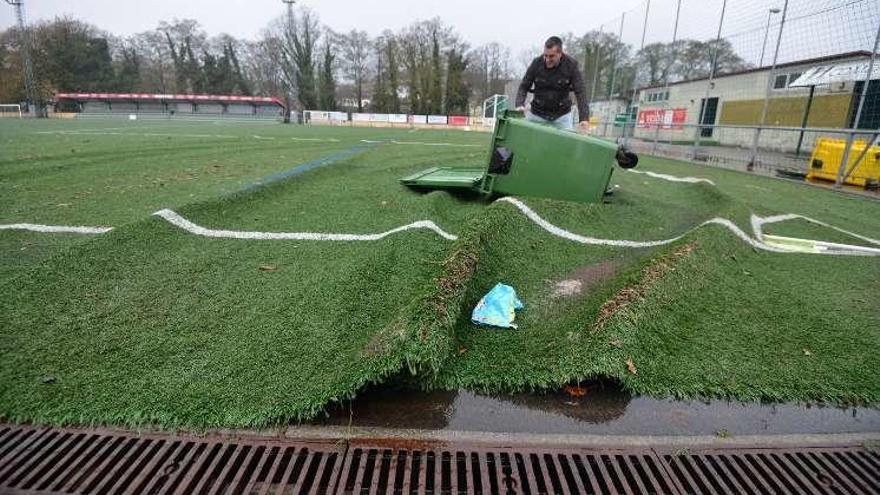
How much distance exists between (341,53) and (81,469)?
207ft

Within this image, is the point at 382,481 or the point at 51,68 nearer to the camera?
the point at 382,481

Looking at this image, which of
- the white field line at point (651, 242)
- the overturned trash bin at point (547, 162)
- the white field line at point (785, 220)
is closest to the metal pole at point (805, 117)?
the white field line at point (785, 220)

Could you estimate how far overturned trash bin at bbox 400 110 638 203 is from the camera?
4.11m

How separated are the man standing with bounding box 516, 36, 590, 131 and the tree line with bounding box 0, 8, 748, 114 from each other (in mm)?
49475

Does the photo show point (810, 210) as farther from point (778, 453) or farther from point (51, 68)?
point (51, 68)

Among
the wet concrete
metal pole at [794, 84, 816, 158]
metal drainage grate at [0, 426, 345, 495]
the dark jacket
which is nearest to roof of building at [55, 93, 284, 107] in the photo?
metal pole at [794, 84, 816, 158]

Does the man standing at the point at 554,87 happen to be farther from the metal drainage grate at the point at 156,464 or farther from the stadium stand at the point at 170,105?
the stadium stand at the point at 170,105

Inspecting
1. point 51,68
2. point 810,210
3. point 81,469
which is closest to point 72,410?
point 81,469

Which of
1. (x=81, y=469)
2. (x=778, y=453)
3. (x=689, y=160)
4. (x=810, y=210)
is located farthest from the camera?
(x=689, y=160)

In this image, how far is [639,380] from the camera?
1.89 meters

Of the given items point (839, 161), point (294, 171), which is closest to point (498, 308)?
point (294, 171)

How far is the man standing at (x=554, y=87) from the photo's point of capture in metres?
5.21

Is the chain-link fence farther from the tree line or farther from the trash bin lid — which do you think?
the tree line

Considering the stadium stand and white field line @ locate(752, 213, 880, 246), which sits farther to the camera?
the stadium stand
